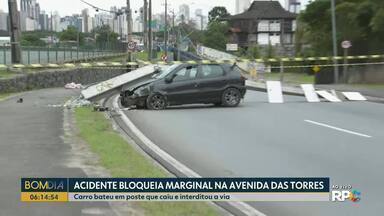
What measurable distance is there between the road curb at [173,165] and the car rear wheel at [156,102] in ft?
9.24

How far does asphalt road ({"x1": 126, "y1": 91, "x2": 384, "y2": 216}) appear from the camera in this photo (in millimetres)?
8070

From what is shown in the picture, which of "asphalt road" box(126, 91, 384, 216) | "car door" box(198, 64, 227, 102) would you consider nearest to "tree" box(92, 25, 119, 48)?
"car door" box(198, 64, 227, 102)

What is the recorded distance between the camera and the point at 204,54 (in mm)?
94188

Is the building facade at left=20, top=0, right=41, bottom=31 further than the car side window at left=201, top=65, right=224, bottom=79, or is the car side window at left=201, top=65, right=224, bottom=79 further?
the building facade at left=20, top=0, right=41, bottom=31

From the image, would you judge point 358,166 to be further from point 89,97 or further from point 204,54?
point 204,54

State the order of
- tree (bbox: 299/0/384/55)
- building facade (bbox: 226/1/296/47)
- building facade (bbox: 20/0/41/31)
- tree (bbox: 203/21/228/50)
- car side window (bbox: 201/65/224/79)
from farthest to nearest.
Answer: tree (bbox: 203/21/228/50)
building facade (bbox: 226/1/296/47)
building facade (bbox: 20/0/41/31)
tree (bbox: 299/0/384/55)
car side window (bbox: 201/65/224/79)

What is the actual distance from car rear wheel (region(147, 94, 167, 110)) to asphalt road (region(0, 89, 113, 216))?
125 inches

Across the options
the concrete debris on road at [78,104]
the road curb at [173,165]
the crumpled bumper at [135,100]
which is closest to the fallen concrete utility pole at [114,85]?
the concrete debris on road at [78,104]

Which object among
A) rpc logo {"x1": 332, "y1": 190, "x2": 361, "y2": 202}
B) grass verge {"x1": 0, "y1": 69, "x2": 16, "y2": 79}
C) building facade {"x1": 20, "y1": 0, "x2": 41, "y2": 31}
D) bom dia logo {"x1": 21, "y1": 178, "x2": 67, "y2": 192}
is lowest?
grass verge {"x1": 0, "y1": 69, "x2": 16, "y2": 79}

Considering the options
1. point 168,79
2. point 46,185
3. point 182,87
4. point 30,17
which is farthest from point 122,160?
point 30,17

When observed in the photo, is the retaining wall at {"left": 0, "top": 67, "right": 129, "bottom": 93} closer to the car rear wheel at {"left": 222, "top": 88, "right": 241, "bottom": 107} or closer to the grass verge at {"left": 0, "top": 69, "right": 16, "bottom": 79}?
the grass verge at {"left": 0, "top": 69, "right": 16, "bottom": 79}

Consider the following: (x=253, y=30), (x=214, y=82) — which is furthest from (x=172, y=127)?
(x=253, y=30)

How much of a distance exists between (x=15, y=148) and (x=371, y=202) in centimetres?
600

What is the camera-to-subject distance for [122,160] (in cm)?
923
